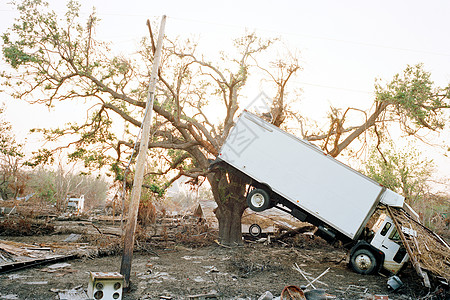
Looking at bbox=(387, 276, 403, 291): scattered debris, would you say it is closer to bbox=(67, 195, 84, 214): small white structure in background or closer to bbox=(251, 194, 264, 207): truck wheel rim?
bbox=(251, 194, 264, 207): truck wheel rim

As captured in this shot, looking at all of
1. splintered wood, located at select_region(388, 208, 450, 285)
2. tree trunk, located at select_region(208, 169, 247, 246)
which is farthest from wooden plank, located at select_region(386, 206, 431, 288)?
tree trunk, located at select_region(208, 169, 247, 246)

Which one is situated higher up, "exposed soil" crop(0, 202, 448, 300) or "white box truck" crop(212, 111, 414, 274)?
"white box truck" crop(212, 111, 414, 274)

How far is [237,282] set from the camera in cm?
877

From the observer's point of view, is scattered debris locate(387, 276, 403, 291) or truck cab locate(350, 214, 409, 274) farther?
truck cab locate(350, 214, 409, 274)

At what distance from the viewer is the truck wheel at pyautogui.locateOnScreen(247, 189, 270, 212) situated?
11.6 metres

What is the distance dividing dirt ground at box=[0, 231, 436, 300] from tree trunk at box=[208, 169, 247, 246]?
1112 millimetres

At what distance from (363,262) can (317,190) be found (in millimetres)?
2948

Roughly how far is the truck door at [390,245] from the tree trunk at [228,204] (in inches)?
237

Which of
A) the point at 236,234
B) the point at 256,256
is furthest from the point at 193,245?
the point at 256,256

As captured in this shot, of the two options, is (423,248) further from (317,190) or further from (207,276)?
(207,276)

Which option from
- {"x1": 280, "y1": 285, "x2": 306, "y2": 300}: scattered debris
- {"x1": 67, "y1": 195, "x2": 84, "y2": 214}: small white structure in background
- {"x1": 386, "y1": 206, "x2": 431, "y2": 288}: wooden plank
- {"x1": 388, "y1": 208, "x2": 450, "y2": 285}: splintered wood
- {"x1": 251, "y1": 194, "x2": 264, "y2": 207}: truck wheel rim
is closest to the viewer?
{"x1": 280, "y1": 285, "x2": 306, "y2": 300}: scattered debris

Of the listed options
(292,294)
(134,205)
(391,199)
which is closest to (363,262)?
(391,199)

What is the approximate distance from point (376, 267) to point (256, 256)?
14.5 feet

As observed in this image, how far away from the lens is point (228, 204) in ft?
48.2
